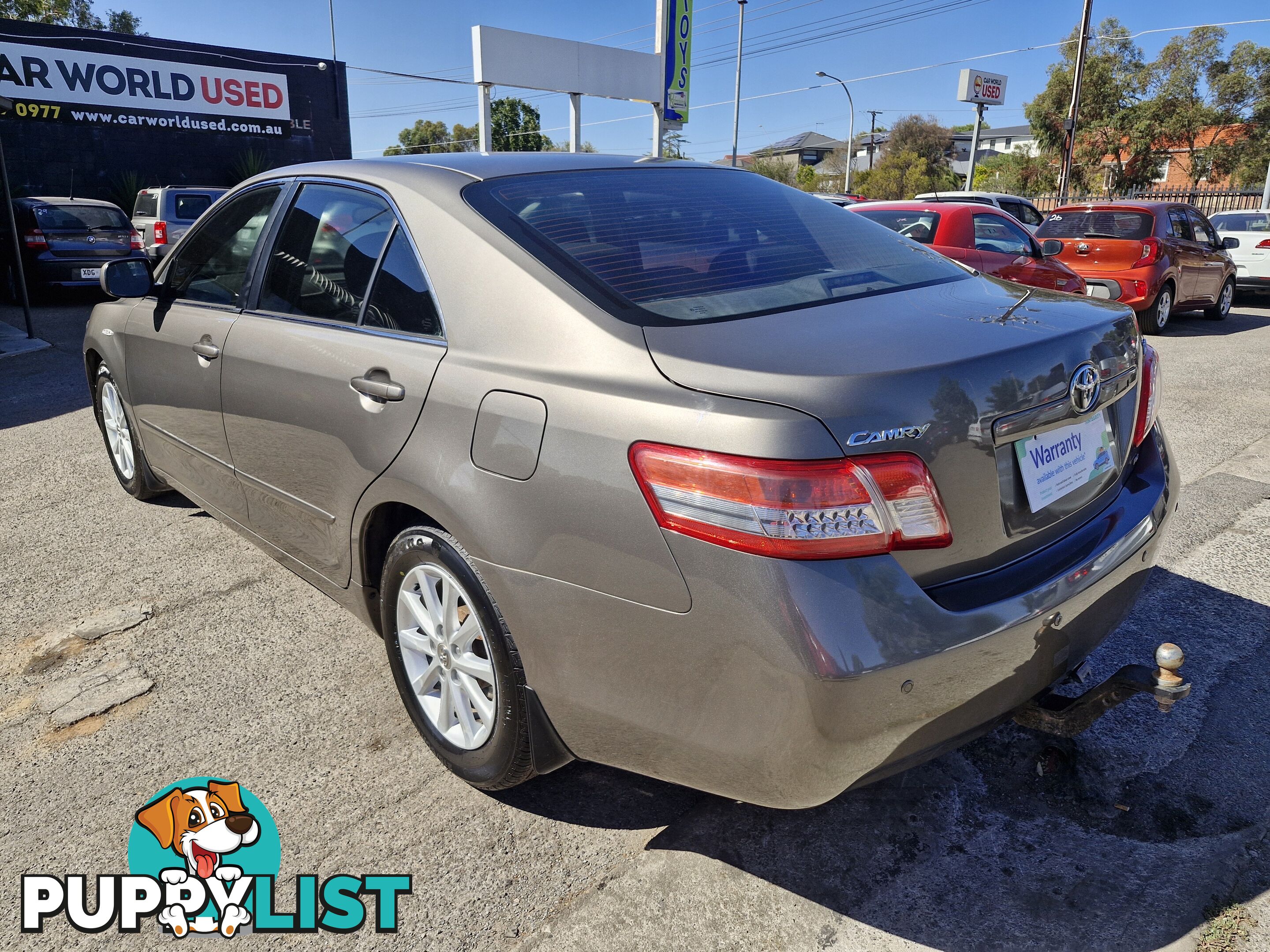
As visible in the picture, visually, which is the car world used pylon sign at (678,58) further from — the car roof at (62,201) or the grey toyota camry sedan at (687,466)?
the grey toyota camry sedan at (687,466)

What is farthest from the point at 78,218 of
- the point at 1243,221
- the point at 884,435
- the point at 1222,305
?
the point at 1243,221

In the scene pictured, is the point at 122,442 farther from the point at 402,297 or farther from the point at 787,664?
the point at 787,664

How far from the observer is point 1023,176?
44.7 metres

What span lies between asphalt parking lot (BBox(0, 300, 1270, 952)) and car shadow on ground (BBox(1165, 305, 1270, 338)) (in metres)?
8.74

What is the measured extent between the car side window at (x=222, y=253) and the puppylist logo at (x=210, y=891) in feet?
→ 5.82

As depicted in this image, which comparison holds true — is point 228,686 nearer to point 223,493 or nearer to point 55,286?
point 223,493

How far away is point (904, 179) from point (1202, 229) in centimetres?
4584

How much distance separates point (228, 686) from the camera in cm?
306

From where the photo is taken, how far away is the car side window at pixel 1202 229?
11711 millimetres

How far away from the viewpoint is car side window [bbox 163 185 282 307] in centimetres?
330

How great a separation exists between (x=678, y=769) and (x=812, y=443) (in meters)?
0.76

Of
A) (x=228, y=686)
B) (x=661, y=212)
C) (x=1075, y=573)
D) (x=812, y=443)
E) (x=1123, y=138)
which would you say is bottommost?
(x=228, y=686)

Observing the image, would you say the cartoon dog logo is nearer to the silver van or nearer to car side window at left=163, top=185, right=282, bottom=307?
car side window at left=163, top=185, right=282, bottom=307

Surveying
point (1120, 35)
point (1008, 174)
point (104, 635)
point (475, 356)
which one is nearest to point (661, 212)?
point (475, 356)
